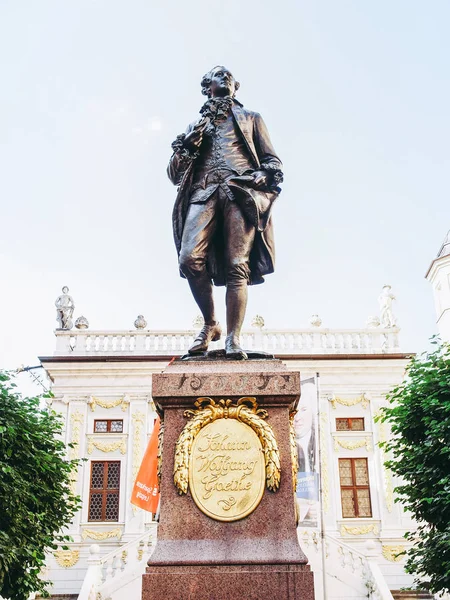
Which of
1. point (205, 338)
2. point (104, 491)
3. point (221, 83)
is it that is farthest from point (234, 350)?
point (104, 491)

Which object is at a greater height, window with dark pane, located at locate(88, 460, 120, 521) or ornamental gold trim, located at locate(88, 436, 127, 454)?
ornamental gold trim, located at locate(88, 436, 127, 454)

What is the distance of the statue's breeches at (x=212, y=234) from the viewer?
199 inches

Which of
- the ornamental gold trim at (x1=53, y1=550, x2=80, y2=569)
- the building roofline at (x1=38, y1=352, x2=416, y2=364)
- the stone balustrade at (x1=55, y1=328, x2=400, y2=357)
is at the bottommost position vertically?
the ornamental gold trim at (x1=53, y1=550, x2=80, y2=569)

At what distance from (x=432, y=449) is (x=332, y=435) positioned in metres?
10.4

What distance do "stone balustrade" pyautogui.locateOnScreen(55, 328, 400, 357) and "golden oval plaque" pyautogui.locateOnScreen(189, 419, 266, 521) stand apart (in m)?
18.3

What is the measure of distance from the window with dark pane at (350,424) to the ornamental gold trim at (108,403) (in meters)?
6.80

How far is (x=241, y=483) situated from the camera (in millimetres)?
4102

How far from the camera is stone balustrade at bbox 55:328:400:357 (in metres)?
22.7

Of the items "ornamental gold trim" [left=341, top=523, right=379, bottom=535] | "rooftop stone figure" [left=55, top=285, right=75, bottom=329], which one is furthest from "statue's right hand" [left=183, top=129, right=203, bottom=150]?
"rooftop stone figure" [left=55, top=285, right=75, bottom=329]

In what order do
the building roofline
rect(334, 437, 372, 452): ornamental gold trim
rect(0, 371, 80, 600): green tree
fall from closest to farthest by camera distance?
rect(0, 371, 80, 600): green tree → rect(334, 437, 372, 452): ornamental gold trim → the building roofline

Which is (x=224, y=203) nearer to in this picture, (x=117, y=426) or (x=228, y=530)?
(x=228, y=530)

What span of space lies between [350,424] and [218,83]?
18.0 m

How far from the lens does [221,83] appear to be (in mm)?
5480

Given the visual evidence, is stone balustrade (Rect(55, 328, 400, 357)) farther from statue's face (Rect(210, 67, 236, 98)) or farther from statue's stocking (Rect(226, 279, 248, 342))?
statue's stocking (Rect(226, 279, 248, 342))
